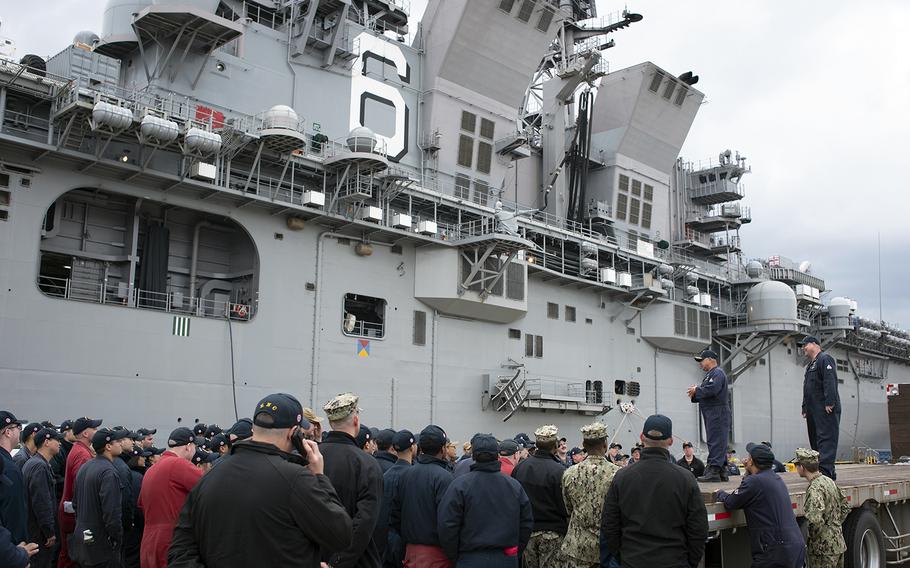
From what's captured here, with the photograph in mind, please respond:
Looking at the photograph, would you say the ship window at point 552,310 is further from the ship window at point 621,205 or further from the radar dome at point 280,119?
the radar dome at point 280,119

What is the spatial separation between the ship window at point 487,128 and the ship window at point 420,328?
788 centimetres

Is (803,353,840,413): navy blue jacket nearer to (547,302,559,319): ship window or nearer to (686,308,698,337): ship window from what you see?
(547,302,559,319): ship window

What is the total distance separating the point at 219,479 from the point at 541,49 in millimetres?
28697

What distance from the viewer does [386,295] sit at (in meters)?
25.1

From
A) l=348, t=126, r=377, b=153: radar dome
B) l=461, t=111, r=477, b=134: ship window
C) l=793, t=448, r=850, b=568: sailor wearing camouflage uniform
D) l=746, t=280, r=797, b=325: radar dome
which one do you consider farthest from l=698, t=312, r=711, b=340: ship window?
l=793, t=448, r=850, b=568: sailor wearing camouflage uniform

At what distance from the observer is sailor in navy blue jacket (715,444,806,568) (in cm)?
711

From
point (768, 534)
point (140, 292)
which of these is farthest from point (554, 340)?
point (768, 534)

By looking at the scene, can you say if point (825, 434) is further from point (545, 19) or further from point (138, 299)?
point (545, 19)

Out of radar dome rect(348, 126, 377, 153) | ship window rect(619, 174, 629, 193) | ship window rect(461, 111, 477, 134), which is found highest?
ship window rect(461, 111, 477, 134)

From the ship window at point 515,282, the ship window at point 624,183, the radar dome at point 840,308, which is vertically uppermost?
the ship window at point 624,183

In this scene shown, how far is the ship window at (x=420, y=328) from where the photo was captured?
2562 cm

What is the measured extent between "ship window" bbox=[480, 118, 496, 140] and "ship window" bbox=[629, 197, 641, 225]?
9.41 metres

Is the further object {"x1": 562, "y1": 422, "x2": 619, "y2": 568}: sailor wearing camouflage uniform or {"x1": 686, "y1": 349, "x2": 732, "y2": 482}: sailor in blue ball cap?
{"x1": 686, "y1": 349, "x2": 732, "y2": 482}: sailor in blue ball cap

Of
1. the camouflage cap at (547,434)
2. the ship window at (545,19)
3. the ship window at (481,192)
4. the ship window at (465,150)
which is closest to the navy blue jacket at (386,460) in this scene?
the camouflage cap at (547,434)
